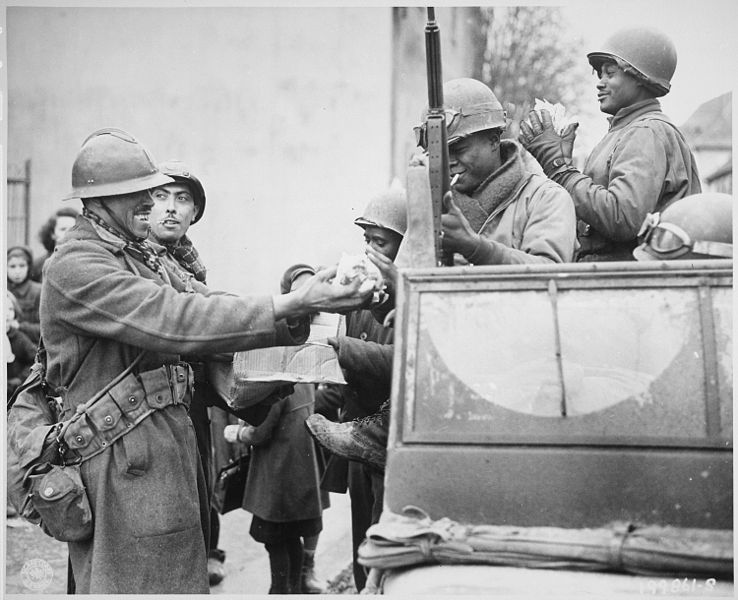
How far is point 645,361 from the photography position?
3088 millimetres

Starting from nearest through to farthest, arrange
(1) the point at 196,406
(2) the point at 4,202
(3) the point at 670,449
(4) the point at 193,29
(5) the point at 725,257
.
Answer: (3) the point at 670,449, (5) the point at 725,257, (2) the point at 4,202, (1) the point at 196,406, (4) the point at 193,29

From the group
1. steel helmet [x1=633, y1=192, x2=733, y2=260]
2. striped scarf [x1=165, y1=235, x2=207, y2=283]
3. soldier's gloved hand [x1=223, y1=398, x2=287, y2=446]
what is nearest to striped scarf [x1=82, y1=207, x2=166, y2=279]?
striped scarf [x1=165, y1=235, x2=207, y2=283]

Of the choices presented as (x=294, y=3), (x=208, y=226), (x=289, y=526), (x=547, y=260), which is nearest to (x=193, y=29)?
(x=208, y=226)

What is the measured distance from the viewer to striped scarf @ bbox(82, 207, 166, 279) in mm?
4020

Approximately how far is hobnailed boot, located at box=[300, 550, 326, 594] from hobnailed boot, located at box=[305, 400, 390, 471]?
7.12ft

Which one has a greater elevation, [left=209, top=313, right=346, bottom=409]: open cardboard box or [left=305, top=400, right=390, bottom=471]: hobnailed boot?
[left=209, top=313, right=346, bottom=409]: open cardboard box

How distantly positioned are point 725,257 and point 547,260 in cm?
68

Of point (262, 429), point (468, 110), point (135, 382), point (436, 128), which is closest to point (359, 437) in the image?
point (135, 382)

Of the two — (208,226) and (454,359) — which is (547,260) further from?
(208,226)

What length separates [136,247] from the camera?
409cm

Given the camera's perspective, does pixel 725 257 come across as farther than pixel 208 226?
No

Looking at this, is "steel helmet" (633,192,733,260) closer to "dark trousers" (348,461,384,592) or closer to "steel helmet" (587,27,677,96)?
"steel helmet" (587,27,677,96)

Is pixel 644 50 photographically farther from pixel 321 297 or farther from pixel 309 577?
pixel 309 577

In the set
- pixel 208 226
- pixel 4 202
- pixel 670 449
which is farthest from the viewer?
pixel 208 226
